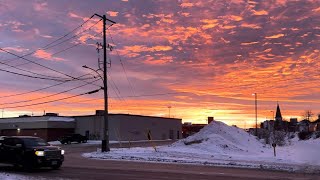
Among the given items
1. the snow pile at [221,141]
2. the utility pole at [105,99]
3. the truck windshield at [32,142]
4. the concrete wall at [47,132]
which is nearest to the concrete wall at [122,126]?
the concrete wall at [47,132]

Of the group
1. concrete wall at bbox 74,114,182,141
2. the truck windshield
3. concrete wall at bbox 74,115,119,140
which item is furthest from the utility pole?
concrete wall at bbox 74,115,119,140

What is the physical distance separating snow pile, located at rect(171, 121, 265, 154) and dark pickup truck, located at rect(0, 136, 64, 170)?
21477 millimetres

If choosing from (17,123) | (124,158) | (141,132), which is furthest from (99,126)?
(124,158)

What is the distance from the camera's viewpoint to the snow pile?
4238cm

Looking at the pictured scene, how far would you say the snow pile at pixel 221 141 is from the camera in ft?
139

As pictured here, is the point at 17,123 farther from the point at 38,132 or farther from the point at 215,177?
the point at 215,177

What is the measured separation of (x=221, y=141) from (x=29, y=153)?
26761 mm

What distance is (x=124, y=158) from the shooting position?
30.8 meters

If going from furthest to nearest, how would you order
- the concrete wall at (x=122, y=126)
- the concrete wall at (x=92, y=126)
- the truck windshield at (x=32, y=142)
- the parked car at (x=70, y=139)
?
the concrete wall at (x=92, y=126) < the concrete wall at (x=122, y=126) < the parked car at (x=70, y=139) < the truck windshield at (x=32, y=142)

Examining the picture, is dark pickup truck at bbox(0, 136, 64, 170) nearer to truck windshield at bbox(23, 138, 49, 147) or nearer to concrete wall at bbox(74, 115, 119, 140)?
truck windshield at bbox(23, 138, 49, 147)

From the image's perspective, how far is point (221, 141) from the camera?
44688 mm

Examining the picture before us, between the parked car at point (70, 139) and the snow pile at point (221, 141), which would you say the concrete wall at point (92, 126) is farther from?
the snow pile at point (221, 141)

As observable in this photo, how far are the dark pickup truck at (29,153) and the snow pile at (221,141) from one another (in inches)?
846

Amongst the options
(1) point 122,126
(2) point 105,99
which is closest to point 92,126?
(1) point 122,126
